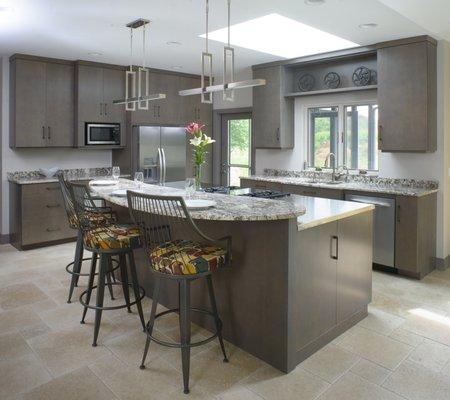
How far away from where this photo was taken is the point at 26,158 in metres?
5.82

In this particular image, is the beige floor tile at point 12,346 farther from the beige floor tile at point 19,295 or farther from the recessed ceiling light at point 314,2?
the recessed ceiling light at point 314,2

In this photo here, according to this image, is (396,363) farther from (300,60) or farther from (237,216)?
(300,60)

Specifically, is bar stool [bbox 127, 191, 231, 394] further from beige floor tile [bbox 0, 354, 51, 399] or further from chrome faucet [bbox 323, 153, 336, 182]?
chrome faucet [bbox 323, 153, 336, 182]

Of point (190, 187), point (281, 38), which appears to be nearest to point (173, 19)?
point (281, 38)

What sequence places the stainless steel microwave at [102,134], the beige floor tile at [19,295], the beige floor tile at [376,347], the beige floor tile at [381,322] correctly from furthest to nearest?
the stainless steel microwave at [102,134] < the beige floor tile at [19,295] < the beige floor tile at [381,322] < the beige floor tile at [376,347]

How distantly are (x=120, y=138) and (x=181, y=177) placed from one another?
113 cm

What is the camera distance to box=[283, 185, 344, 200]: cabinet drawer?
15.5ft

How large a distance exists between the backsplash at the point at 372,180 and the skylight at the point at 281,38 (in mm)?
1579

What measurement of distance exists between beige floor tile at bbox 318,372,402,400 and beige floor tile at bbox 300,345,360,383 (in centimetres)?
7

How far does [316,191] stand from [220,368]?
283cm

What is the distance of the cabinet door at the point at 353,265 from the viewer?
297 centimetres

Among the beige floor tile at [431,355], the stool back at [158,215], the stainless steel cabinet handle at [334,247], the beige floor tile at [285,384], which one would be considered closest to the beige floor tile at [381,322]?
the beige floor tile at [431,355]

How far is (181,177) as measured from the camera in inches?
266

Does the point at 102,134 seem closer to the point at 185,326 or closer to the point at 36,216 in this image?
the point at 36,216
